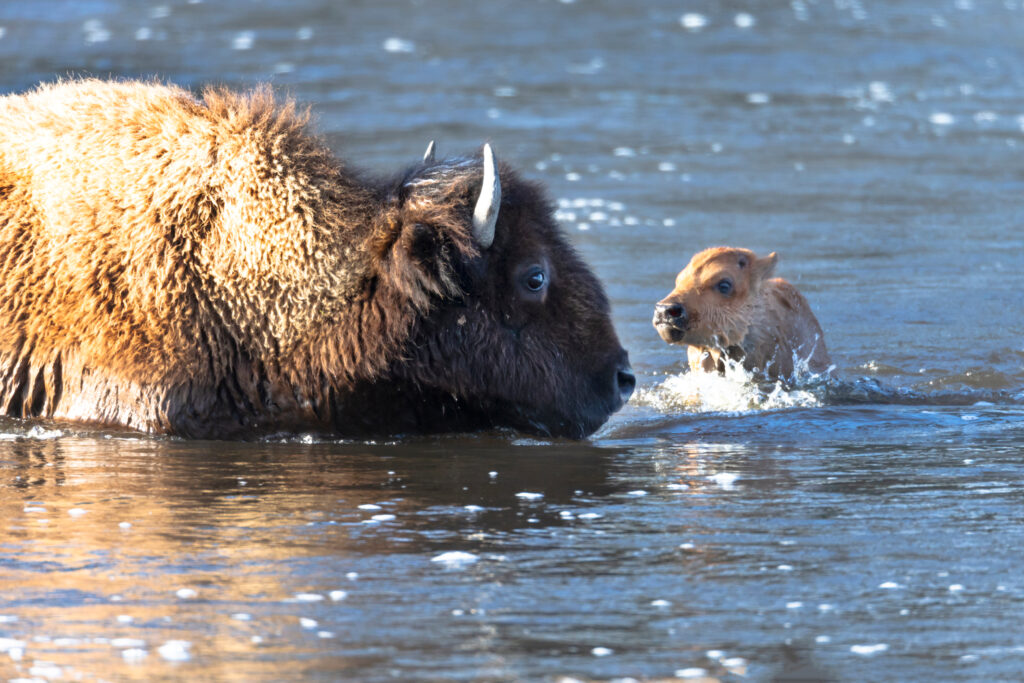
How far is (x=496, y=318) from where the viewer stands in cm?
693

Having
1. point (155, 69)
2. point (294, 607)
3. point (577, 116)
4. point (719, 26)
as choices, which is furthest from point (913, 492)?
point (719, 26)

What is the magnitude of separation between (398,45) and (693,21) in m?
4.55

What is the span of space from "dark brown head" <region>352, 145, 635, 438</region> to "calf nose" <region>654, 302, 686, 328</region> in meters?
1.81

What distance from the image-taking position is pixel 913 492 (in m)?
6.03

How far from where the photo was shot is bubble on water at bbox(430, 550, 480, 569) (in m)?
5.02

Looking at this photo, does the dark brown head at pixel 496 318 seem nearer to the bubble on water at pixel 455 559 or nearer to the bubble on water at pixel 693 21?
the bubble on water at pixel 455 559

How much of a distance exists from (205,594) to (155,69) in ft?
57.5

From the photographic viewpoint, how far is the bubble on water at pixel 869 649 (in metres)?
4.23

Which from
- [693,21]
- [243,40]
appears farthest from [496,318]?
[693,21]

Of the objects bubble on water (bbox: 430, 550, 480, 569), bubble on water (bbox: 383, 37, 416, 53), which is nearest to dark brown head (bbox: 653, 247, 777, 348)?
bubble on water (bbox: 430, 550, 480, 569)

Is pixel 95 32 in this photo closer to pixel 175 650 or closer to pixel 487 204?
pixel 487 204

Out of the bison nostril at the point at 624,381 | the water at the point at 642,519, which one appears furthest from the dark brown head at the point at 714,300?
the bison nostril at the point at 624,381

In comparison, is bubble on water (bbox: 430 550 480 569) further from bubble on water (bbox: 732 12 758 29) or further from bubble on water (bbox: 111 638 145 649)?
bubble on water (bbox: 732 12 758 29)

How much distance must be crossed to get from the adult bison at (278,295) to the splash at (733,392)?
5.04 ft
